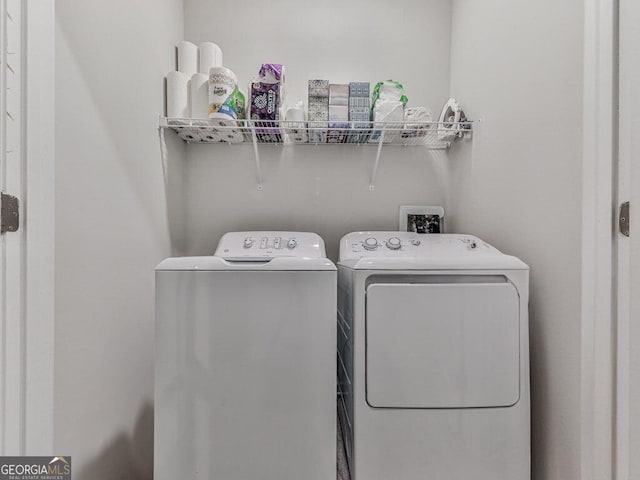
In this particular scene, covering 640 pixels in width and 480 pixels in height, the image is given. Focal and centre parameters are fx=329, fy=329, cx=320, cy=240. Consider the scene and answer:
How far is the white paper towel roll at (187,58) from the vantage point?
5.61 feet

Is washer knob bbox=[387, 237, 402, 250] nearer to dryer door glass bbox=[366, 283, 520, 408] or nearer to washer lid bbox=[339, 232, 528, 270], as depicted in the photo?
washer lid bbox=[339, 232, 528, 270]

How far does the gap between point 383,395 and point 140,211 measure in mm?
1187

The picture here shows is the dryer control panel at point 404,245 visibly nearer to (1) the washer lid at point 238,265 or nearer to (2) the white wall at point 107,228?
(1) the washer lid at point 238,265

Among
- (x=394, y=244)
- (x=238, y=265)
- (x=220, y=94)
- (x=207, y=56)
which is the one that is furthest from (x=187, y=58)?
(x=394, y=244)

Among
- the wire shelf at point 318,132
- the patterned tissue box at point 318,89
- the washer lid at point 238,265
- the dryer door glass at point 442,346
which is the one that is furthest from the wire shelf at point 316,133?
the dryer door glass at point 442,346

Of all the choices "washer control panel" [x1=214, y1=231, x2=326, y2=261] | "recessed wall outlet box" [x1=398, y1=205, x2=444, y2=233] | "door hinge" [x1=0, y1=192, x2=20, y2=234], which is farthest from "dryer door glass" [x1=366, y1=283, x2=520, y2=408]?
"door hinge" [x1=0, y1=192, x2=20, y2=234]

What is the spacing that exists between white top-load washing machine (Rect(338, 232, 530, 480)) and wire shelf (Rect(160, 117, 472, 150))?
827mm

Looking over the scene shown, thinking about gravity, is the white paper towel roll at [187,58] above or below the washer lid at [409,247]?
above

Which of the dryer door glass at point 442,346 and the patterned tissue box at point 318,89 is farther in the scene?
the patterned tissue box at point 318,89

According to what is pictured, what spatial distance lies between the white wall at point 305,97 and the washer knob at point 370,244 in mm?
298

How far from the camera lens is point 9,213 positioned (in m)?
0.74

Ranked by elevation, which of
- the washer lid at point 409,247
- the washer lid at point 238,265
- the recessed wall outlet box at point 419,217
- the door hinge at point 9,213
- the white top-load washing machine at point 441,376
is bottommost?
the white top-load washing machine at point 441,376

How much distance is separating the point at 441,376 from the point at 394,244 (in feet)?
2.23

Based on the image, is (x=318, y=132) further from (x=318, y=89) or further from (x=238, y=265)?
(x=238, y=265)
